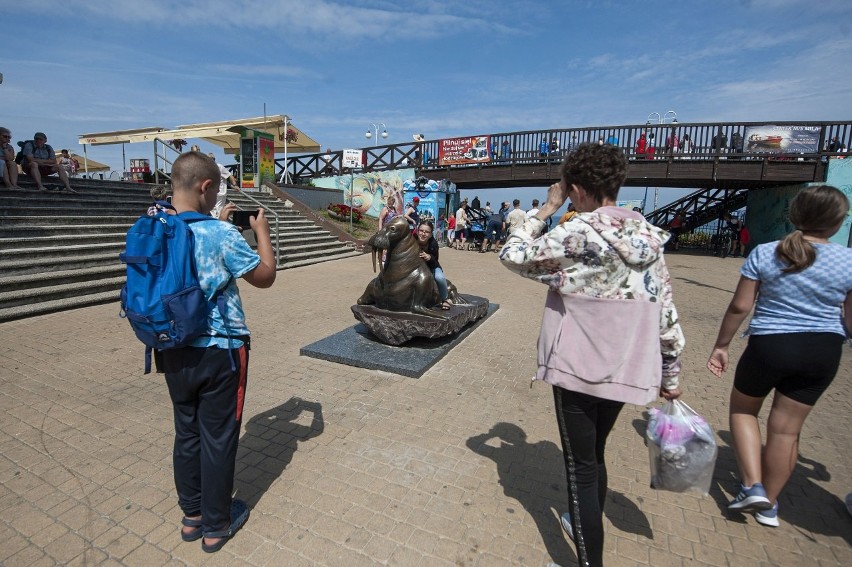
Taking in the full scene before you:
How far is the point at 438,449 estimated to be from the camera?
3152mm

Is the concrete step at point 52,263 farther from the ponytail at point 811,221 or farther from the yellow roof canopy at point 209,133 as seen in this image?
the yellow roof canopy at point 209,133

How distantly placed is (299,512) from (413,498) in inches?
25.3

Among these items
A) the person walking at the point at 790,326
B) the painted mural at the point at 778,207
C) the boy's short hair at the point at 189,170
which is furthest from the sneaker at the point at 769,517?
the painted mural at the point at 778,207

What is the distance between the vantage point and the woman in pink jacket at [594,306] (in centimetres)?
175

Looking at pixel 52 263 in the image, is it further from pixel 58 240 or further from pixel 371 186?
pixel 371 186

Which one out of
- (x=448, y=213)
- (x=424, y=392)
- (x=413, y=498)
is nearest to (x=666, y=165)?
(x=448, y=213)

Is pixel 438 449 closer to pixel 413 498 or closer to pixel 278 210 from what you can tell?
pixel 413 498

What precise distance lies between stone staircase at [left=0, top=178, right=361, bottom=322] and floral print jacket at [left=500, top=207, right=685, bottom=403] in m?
7.30

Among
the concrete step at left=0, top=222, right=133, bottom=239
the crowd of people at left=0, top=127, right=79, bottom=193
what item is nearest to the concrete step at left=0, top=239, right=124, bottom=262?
the concrete step at left=0, top=222, right=133, bottom=239

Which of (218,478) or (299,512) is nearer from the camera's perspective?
(218,478)

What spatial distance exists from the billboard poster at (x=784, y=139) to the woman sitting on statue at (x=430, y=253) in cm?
1544

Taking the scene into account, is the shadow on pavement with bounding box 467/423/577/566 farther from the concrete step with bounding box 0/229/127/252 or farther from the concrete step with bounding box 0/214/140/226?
the concrete step with bounding box 0/214/140/226

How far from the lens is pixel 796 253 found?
89.6 inches

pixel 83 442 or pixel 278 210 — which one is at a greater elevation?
pixel 278 210
